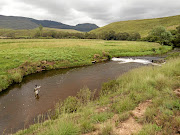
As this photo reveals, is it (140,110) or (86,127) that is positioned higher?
(140,110)

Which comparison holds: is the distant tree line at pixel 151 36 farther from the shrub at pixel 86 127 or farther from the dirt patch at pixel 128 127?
the shrub at pixel 86 127

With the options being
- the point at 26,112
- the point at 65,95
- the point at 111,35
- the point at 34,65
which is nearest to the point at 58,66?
the point at 34,65

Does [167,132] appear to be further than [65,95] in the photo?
No

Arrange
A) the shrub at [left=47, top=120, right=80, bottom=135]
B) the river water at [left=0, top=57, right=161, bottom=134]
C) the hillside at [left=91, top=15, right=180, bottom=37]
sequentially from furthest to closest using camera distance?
the hillside at [left=91, top=15, right=180, bottom=37] → the river water at [left=0, top=57, right=161, bottom=134] → the shrub at [left=47, top=120, right=80, bottom=135]

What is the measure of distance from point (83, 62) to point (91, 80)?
10664mm

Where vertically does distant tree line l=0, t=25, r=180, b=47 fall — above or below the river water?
above

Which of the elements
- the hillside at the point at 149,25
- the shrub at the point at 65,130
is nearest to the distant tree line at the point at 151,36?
the hillside at the point at 149,25

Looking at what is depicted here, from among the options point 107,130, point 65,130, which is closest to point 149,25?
point 107,130

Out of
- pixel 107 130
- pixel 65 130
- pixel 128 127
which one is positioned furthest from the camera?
pixel 128 127

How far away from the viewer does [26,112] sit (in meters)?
10.2

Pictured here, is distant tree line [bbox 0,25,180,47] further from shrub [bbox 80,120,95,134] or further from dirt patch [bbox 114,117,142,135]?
shrub [bbox 80,120,95,134]

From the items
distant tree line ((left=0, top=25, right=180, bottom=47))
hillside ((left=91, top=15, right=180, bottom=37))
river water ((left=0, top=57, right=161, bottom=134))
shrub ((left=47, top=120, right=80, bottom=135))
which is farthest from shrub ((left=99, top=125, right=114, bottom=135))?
hillside ((left=91, top=15, right=180, bottom=37))

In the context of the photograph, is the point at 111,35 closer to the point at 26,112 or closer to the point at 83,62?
the point at 83,62

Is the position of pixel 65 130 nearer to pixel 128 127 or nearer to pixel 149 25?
pixel 128 127
